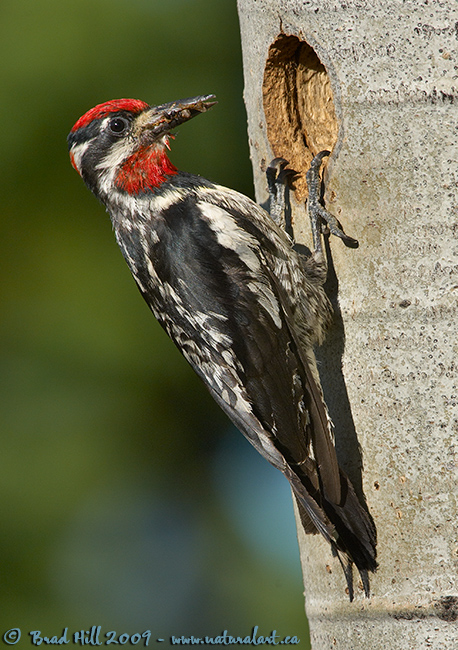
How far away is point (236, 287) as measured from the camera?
8.62ft

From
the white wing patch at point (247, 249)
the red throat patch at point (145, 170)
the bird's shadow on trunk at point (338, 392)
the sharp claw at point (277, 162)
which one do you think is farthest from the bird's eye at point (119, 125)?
the bird's shadow on trunk at point (338, 392)

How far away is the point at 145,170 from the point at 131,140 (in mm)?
129

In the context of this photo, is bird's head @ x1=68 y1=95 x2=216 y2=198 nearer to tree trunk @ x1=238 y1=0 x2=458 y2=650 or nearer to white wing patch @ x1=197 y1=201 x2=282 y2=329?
white wing patch @ x1=197 y1=201 x2=282 y2=329

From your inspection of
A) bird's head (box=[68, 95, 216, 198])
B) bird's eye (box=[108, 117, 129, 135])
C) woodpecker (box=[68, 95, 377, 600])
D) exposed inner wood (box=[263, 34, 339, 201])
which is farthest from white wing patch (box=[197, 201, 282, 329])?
bird's eye (box=[108, 117, 129, 135])

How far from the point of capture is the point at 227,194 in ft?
9.41

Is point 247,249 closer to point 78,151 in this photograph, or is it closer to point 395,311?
point 395,311

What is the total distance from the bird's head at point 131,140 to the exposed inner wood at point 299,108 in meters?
0.41

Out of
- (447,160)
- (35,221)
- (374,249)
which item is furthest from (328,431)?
(35,221)

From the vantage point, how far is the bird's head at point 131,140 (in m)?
2.96

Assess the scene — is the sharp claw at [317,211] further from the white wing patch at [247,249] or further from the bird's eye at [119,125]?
the bird's eye at [119,125]

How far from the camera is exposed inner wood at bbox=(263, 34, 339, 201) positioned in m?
2.61

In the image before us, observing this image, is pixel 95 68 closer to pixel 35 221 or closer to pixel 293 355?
pixel 35 221

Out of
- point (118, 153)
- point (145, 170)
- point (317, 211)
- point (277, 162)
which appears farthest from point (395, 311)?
point (118, 153)

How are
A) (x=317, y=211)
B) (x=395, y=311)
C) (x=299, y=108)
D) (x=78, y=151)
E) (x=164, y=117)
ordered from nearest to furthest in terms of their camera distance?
(x=395, y=311), (x=317, y=211), (x=299, y=108), (x=164, y=117), (x=78, y=151)
